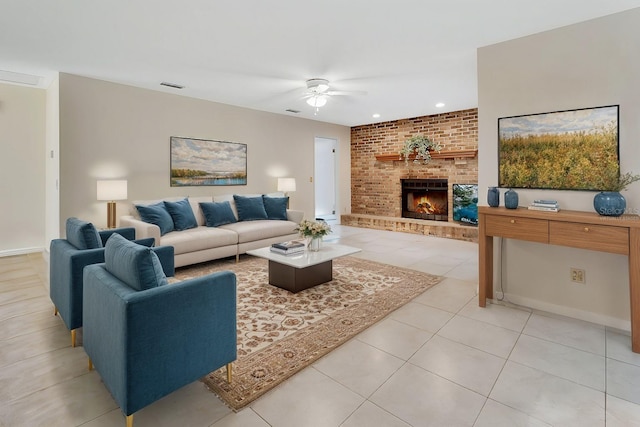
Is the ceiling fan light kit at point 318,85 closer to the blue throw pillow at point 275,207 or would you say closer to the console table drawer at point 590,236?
the blue throw pillow at point 275,207

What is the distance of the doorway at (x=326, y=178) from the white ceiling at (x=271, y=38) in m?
3.47

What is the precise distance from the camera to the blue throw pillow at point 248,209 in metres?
5.30

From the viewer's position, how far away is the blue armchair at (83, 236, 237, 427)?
1.48 meters

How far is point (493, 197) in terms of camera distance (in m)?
3.01

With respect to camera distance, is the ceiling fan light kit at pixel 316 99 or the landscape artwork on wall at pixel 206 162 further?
the landscape artwork on wall at pixel 206 162

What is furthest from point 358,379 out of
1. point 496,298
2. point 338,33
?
point 338,33

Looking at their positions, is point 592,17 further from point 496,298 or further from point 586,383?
point 586,383

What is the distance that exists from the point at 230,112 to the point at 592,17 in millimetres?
4882

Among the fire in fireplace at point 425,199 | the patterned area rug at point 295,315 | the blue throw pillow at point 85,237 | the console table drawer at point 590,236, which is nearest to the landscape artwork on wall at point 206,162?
the patterned area rug at point 295,315

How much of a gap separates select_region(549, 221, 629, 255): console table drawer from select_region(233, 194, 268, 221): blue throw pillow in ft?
13.2

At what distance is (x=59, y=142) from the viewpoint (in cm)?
398

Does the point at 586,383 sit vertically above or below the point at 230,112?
below

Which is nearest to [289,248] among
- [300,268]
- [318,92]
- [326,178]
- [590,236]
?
[300,268]

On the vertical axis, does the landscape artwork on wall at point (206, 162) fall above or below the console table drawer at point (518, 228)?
above
